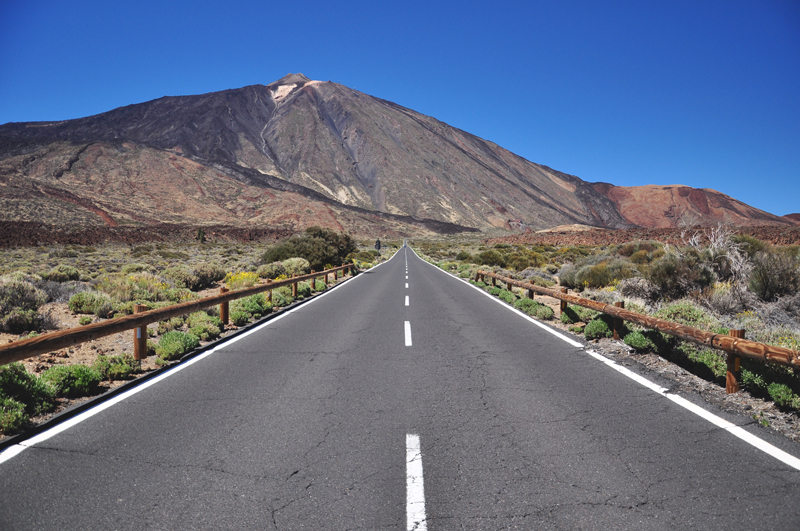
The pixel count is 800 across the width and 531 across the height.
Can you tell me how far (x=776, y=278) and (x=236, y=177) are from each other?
13873 centimetres

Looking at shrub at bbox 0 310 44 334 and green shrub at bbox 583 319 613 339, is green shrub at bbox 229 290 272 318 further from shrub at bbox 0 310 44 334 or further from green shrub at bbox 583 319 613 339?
green shrub at bbox 583 319 613 339

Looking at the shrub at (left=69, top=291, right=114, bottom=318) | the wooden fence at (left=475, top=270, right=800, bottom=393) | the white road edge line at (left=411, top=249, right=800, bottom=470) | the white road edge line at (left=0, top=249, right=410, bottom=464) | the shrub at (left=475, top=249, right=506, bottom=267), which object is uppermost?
the shrub at (left=475, top=249, right=506, bottom=267)

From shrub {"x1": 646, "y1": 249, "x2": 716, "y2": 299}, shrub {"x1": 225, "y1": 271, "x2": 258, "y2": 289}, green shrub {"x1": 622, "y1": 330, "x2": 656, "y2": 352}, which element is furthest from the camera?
shrub {"x1": 225, "y1": 271, "x2": 258, "y2": 289}

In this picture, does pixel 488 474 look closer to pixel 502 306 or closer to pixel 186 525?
pixel 186 525

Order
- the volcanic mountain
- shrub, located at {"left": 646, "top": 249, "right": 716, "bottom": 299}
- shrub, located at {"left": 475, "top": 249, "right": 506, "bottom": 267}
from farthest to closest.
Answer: the volcanic mountain < shrub, located at {"left": 475, "top": 249, "right": 506, "bottom": 267} < shrub, located at {"left": 646, "top": 249, "right": 716, "bottom": 299}

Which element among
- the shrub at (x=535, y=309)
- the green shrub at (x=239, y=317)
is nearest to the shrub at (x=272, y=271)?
the green shrub at (x=239, y=317)

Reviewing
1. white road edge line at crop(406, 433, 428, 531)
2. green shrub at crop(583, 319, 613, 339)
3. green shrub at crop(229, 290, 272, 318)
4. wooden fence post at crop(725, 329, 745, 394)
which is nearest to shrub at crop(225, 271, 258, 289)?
green shrub at crop(229, 290, 272, 318)

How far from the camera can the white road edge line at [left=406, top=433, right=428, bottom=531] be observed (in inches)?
109

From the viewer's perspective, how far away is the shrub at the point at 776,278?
1046 cm

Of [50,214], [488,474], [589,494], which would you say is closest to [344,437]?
[488,474]

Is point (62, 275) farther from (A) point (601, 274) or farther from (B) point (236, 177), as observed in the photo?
(B) point (236, 177)

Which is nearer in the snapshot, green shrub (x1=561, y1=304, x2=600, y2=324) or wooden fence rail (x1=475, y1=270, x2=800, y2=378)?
wooden fence rail (x1=475, y1=270, x2=800, y2=378)

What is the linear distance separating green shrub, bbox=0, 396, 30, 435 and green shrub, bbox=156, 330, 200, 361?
248 cm

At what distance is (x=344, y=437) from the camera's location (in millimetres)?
4066
